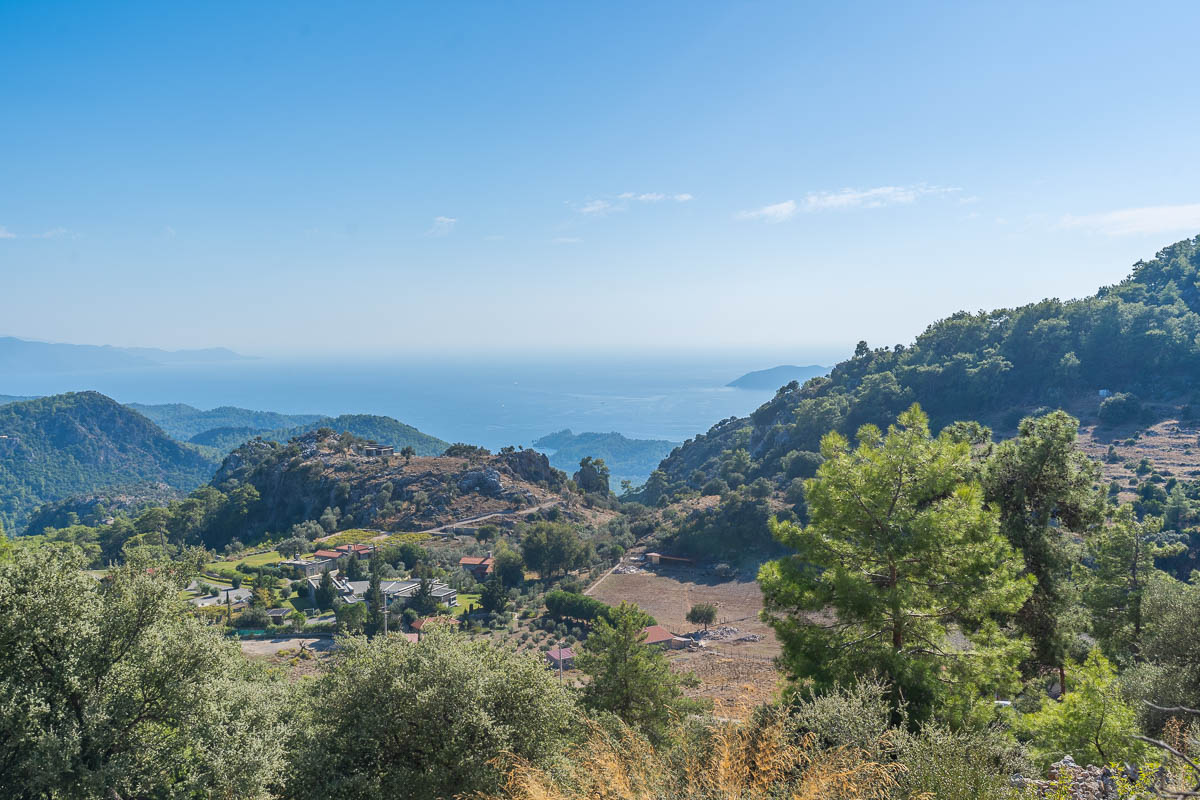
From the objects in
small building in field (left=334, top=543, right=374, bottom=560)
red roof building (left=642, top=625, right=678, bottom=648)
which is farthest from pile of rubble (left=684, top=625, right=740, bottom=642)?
small building in field (left=334, top=543, right=374, bottom=560)

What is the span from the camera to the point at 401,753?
28.2 feet

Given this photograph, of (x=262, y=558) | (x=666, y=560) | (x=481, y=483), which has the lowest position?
(x=666, y=560)

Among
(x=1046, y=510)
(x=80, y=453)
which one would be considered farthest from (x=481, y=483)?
(x=80, y=453)

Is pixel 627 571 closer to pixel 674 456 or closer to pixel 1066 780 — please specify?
pixel 1066 780

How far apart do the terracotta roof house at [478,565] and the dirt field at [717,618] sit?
28.4 ft

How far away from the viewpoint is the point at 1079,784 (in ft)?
20.0

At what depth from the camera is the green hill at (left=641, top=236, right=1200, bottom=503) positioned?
55.8m

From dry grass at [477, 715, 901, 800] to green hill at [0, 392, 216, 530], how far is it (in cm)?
14413

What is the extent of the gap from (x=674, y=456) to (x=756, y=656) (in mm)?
64670

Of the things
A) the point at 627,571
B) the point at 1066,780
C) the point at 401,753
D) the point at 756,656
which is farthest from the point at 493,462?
the point at 1066,780

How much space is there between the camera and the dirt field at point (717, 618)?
24.2m

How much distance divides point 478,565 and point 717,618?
1915cm

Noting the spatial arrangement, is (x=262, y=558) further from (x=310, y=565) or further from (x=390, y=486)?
(x=390, y=486)

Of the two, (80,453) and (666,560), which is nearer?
(666,560)
